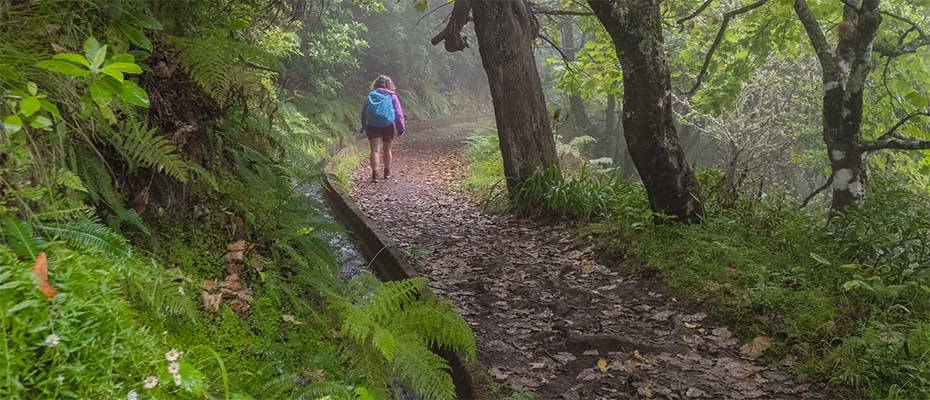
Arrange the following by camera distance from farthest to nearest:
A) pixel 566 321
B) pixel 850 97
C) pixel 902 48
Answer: pixel 902 48 → pixel 850 97 → pixel 566 321

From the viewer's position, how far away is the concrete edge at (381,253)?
3822 millimetres

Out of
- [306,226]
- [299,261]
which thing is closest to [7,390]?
[299,261]

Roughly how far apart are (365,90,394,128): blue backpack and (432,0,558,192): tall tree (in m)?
2.93

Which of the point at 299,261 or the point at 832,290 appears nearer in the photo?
the point at 299,261

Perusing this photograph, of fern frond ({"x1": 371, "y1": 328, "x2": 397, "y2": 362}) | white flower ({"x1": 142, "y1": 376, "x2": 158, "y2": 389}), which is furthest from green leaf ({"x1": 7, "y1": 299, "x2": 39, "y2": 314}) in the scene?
fern frond ({"x1": 371, "y1": 328, "x2": 397, "y2": 362})

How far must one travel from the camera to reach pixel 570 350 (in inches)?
169

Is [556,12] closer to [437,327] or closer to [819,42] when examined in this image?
[819,42]

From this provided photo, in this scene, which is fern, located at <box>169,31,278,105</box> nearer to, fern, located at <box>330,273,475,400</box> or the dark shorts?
fern, located at <box>330,273,475,400</box>

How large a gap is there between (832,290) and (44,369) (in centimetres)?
518

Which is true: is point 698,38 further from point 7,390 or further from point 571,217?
point 7,390

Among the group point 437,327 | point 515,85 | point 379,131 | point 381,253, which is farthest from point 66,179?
point 379,131

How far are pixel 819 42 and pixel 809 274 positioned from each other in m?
3.57

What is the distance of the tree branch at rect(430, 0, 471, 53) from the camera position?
31.1 ft

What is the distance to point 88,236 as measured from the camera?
1990mm
